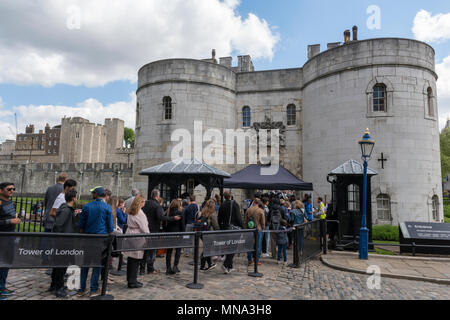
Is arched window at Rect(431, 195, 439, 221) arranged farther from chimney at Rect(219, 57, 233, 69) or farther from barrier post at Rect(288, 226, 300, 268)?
chimney at Rect(219, 57, 233, 69)

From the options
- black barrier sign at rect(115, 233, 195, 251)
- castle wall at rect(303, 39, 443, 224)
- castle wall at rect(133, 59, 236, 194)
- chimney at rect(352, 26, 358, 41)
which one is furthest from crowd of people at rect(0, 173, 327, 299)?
chimney at rect(352, 26, 358, 41)

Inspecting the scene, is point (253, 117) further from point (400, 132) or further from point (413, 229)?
point (413, 229)

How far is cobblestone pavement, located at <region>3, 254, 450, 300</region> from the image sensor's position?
223 inches

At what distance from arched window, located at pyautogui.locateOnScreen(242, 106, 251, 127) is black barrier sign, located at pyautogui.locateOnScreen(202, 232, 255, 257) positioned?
47.0ft

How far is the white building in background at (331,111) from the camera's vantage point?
15500 millimetres

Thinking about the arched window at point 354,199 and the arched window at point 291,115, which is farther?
the arched window at point 291,115

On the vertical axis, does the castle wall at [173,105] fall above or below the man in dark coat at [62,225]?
above

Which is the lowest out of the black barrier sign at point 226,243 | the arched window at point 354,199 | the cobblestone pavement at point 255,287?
the cobblestone pavement at point 255,287

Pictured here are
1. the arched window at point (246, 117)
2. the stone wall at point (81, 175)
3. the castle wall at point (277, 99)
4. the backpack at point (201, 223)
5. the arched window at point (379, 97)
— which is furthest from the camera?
the stone wall at point (81, 175)

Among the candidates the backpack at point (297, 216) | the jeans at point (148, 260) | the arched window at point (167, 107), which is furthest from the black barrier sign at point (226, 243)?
the arched window at point (167, 107)

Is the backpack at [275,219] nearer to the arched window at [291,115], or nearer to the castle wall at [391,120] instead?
the castle wall at [391,120]

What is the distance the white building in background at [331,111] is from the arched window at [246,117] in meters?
0.07

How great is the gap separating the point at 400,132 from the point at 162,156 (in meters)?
13.8
